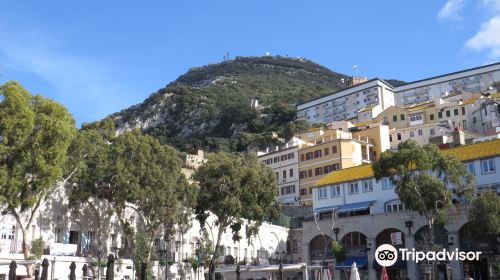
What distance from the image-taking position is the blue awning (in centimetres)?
4731

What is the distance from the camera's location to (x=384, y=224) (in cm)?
4647

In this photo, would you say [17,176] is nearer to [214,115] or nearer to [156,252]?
[156,252]

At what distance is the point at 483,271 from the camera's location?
135ft

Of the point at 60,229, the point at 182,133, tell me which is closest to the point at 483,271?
the point at 60,229

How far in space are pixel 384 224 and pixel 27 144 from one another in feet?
99.1

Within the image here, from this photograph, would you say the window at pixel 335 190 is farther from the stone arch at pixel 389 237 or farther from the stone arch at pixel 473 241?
the stone arch at pixel 473 241

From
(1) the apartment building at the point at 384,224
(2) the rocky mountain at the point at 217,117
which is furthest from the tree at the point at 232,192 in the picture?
(2) the rocky mountain at the point at 217,117

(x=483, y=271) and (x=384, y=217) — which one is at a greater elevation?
(x=384, y=217)

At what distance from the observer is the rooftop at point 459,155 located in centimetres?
4412

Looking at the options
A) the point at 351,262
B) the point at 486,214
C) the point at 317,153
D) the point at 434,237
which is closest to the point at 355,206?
the point at 351,262

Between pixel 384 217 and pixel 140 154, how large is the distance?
872 inches

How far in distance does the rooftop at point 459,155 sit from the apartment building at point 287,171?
2144 centimetres

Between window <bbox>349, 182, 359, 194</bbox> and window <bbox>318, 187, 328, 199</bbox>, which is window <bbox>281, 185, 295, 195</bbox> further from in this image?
window <bbox>349, 182, 359, 194</bbox>

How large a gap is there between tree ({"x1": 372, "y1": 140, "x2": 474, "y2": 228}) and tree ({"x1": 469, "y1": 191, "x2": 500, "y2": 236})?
130 centimetres
